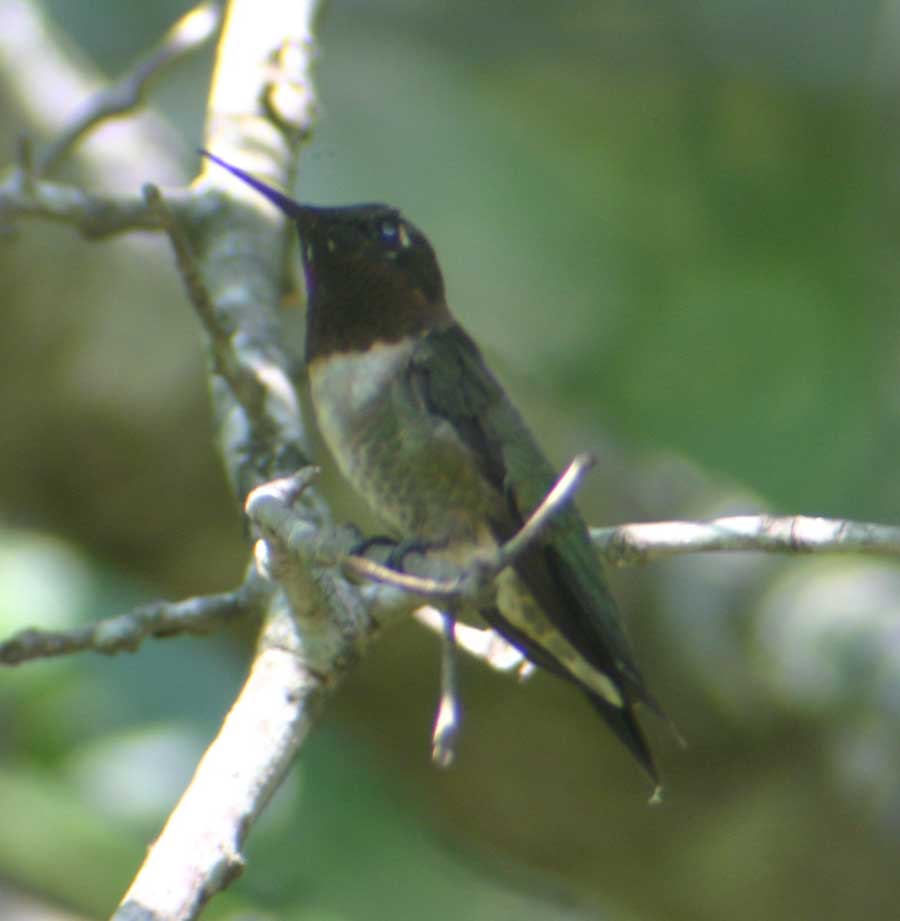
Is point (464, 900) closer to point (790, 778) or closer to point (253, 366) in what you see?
point (790, 778)

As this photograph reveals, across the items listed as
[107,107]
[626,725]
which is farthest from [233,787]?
[107,107]

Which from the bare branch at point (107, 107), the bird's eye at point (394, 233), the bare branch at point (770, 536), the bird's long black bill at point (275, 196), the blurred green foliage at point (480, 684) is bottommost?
the blurred green foliage at point (480, 684)

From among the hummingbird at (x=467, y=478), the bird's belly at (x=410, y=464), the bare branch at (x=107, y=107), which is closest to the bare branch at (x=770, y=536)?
the hummingbird at (x=467, y=478)

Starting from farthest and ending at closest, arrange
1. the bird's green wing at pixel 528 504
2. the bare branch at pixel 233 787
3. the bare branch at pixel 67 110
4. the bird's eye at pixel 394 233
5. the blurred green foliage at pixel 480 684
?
the bare branch at pixel 67 110
the blurred green foliage at pixel 480 684
the bird's eye at pixel 394 233
the bird's green wing at pixel 528 504
the bare branch at pixel 233 787

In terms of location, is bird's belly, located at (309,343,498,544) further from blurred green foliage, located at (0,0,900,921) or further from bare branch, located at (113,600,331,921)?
blurred green foliage, located at (0,0,900,921)

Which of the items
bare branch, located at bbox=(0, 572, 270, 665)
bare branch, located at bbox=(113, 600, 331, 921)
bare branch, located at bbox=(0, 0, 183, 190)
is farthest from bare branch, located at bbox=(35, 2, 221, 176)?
bare branch, located at bbox=(113, 600, 331, 921)

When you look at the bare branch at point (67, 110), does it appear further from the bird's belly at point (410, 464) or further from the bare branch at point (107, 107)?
the bird's belly at point (410, 464)
